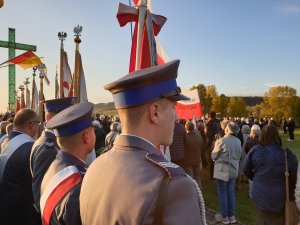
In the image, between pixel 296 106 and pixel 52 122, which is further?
pixel 296 106

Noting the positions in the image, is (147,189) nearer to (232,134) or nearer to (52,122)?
(52,122)

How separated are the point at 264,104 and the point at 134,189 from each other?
75233mm

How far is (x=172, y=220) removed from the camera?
123cm

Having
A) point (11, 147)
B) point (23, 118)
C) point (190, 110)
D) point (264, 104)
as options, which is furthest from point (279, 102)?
point (11, 147)

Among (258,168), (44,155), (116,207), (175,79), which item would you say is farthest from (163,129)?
(258,168)

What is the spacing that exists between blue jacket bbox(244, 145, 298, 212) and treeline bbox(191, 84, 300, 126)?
63.2 metres

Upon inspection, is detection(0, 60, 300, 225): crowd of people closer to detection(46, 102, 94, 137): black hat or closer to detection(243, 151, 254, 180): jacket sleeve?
detection(46, 102, 94, 137): black hat

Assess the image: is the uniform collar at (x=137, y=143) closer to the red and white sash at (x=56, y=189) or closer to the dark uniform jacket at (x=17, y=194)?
the red and white sash at (x=56, y=189)

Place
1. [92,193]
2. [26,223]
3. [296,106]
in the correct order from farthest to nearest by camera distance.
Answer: [296,106]
[26,223]
[92,193]

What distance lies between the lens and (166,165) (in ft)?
4.53

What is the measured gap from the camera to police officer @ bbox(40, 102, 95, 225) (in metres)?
1.99

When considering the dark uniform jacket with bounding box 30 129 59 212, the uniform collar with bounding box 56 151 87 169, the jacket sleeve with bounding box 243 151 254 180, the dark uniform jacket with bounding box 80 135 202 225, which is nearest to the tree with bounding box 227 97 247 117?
the jacket sleeve with bounding box 243 151 254 180

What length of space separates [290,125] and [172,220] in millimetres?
27566

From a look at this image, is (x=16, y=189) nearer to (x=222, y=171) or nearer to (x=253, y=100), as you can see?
(x=222, y=171)
